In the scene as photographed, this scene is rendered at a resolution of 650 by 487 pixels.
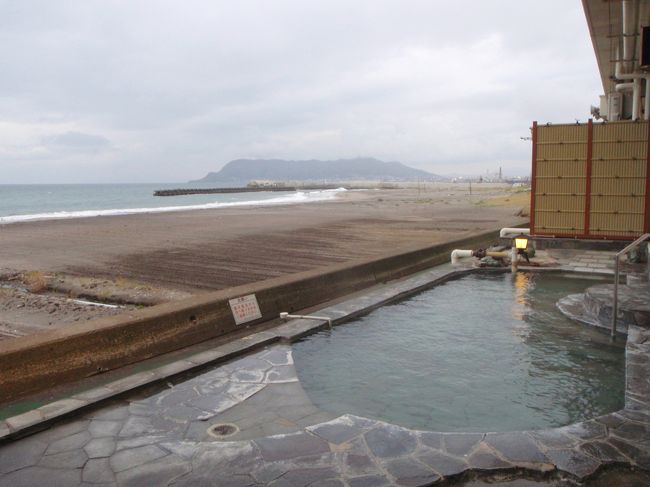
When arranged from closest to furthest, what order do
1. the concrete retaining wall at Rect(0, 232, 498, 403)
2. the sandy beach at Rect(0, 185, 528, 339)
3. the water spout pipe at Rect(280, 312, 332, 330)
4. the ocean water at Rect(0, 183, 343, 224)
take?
the concrete retaining wall at Rect(0, 232, 498, 403), the water spout pipe at Rect(280, 312, 332, 330), the sandy beach at Rect(0, 185, 528, 339), the ocean water at Rect(0, 183, 343, 224)

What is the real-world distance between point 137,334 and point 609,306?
22.4ft

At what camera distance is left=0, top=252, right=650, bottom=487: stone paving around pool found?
378cm

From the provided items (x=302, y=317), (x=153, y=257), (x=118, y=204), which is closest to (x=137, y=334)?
(x=302, y=317)

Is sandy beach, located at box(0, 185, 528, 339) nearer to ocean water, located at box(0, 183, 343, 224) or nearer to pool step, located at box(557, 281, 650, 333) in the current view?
pool step, located at box(557, 281, 650, 333)

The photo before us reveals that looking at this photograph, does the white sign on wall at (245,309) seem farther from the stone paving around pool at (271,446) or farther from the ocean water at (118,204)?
the ocean water at (118,204)

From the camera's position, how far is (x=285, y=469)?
3.87 metres

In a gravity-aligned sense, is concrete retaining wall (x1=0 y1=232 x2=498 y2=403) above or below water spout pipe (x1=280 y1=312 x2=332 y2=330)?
above

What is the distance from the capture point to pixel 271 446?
422 centimetres

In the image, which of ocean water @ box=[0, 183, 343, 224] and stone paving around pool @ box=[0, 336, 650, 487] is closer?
stone paving around pool @ box=[0, 336, 650, 487]

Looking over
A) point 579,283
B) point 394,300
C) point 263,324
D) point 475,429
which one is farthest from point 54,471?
point 579,283

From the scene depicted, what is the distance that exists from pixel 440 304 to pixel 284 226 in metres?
15.7

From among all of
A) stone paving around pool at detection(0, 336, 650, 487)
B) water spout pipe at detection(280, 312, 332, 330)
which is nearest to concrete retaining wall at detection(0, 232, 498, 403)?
water spout pipe at detection(280, 312, 332, 330)

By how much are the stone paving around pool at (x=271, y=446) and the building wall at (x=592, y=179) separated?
4.74 m

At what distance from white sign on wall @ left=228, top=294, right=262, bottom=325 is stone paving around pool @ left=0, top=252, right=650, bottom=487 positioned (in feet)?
7.25
